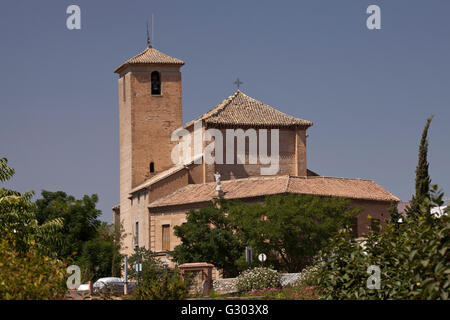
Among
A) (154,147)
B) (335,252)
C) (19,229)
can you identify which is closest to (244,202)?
(154,147)

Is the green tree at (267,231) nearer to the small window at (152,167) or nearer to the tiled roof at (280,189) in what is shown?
the tiled roof at (280,189)

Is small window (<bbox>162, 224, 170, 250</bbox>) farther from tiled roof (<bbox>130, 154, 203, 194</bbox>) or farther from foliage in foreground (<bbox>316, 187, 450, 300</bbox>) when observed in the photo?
foliage in foreground (<bbox>316, 187, 450, 300</bbox>)

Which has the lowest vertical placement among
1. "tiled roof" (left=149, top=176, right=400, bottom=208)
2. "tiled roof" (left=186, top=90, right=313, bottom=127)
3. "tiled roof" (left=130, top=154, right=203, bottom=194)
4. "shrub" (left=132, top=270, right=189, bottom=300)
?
"shrub" (left=132, top=270, right=189, bottom=300)

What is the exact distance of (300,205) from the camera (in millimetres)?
49438

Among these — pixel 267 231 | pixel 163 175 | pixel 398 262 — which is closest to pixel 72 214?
pixel 163 175

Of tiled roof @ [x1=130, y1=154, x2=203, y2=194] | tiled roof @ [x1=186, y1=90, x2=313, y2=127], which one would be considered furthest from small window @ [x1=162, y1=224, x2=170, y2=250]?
tiled roof @ [x1=186, y1=90, x2=313, y2=127]

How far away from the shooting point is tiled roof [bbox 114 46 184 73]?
214 feet

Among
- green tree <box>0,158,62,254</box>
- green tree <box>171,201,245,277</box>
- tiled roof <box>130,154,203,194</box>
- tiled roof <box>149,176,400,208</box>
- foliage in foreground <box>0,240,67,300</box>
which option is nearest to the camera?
foliage in foreground <box>0,240,67,300</box>

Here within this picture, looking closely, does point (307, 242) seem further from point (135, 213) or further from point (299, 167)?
point (135, 213)

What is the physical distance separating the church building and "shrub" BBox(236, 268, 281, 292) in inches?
461

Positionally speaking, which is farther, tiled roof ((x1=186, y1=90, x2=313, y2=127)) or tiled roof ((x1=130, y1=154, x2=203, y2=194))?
tiled roof ((x1=186, y1=90, x2=313, y2=127))

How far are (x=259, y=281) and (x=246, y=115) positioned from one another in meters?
23.3
